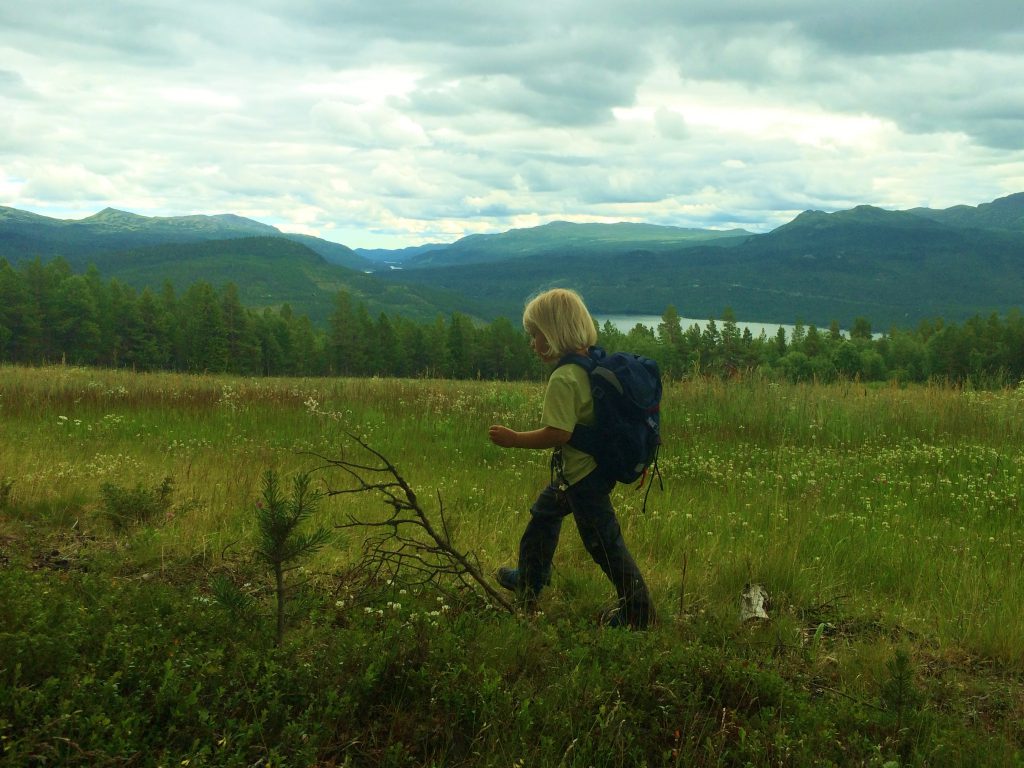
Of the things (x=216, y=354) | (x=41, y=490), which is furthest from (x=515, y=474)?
(x=216, y=354)

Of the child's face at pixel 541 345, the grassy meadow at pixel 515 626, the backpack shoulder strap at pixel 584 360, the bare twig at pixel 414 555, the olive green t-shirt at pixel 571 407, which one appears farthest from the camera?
the child's face at pixel 541 345

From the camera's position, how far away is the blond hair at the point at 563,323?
4488 mm

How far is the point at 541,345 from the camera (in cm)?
460

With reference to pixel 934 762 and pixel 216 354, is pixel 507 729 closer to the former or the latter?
pixel 934 762

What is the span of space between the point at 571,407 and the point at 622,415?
0.29 meters

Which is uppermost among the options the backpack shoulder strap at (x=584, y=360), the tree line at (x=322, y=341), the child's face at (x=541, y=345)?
the child's face at (x=541, y=345)

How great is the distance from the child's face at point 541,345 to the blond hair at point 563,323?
26mm

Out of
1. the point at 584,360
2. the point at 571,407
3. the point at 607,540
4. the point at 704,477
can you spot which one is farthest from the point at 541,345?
the point at 704,477

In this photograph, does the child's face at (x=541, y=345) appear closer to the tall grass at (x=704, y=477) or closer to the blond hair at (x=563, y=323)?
the blond hair at (x=563, y=323)

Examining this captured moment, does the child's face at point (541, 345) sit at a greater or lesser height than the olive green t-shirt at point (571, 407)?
greater

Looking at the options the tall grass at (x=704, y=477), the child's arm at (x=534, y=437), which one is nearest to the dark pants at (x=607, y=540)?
the child's arm at (x=534, y=437)

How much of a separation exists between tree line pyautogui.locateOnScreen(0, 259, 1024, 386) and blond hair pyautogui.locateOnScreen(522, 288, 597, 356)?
5591 centimetres

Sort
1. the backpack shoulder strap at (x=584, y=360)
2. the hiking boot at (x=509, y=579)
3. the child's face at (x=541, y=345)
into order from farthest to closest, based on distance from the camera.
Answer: the hiking boot at (x=509, y=579) < the child's face at (x=541, y=345) < the backpack shoulder strap at (x=584, y=360)

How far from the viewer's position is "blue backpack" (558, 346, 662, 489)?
4.27 m
